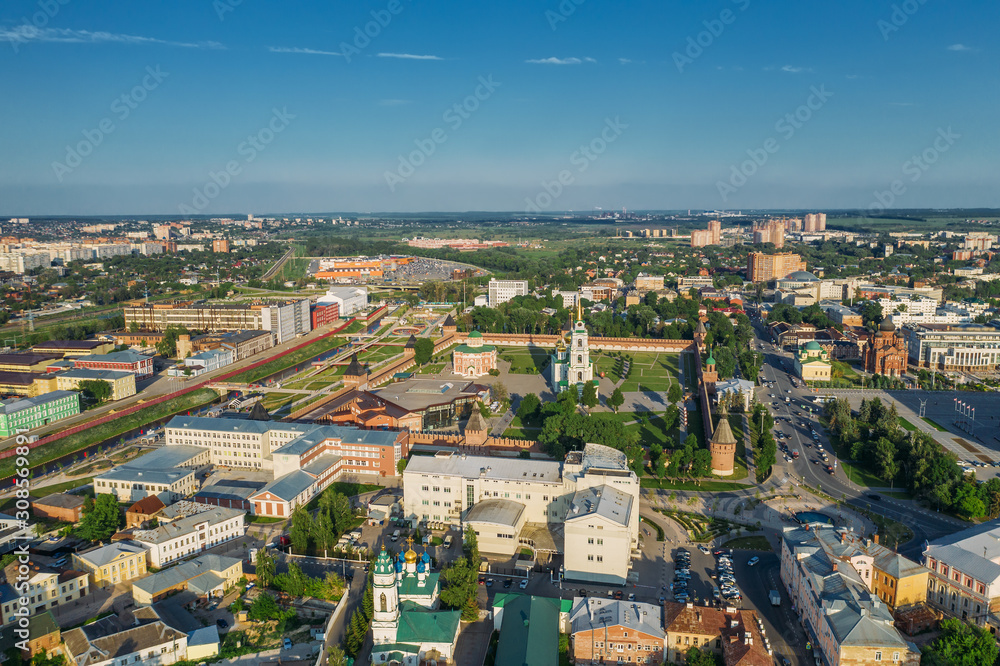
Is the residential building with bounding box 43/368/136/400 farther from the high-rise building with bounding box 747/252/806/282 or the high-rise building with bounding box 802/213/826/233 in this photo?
the high-rise building with bounding box 802/213/826/233

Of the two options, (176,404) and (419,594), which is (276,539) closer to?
(419,594)

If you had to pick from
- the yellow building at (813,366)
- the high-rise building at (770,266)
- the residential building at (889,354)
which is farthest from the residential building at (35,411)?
the high-rise building at (770,266)

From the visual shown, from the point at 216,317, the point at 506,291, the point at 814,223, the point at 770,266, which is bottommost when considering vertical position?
the point at 216,317

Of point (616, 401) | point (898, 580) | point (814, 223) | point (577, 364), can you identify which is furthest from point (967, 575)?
point (814, 223)

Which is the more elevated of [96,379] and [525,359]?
[96,379]

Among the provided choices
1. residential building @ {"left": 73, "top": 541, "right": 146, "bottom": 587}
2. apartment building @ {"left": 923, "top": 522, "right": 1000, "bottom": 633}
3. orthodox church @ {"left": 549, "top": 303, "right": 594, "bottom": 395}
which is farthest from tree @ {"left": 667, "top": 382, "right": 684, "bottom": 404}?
residential building @ {"left": 73, "top": 541, "right": 146, "bottom": 587}

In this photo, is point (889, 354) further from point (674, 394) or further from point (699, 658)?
point (699, 658)

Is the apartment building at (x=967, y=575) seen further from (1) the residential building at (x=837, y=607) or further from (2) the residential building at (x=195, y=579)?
(2) the residential building at (x=195, y=579)

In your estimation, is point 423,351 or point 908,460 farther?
point 423,351
